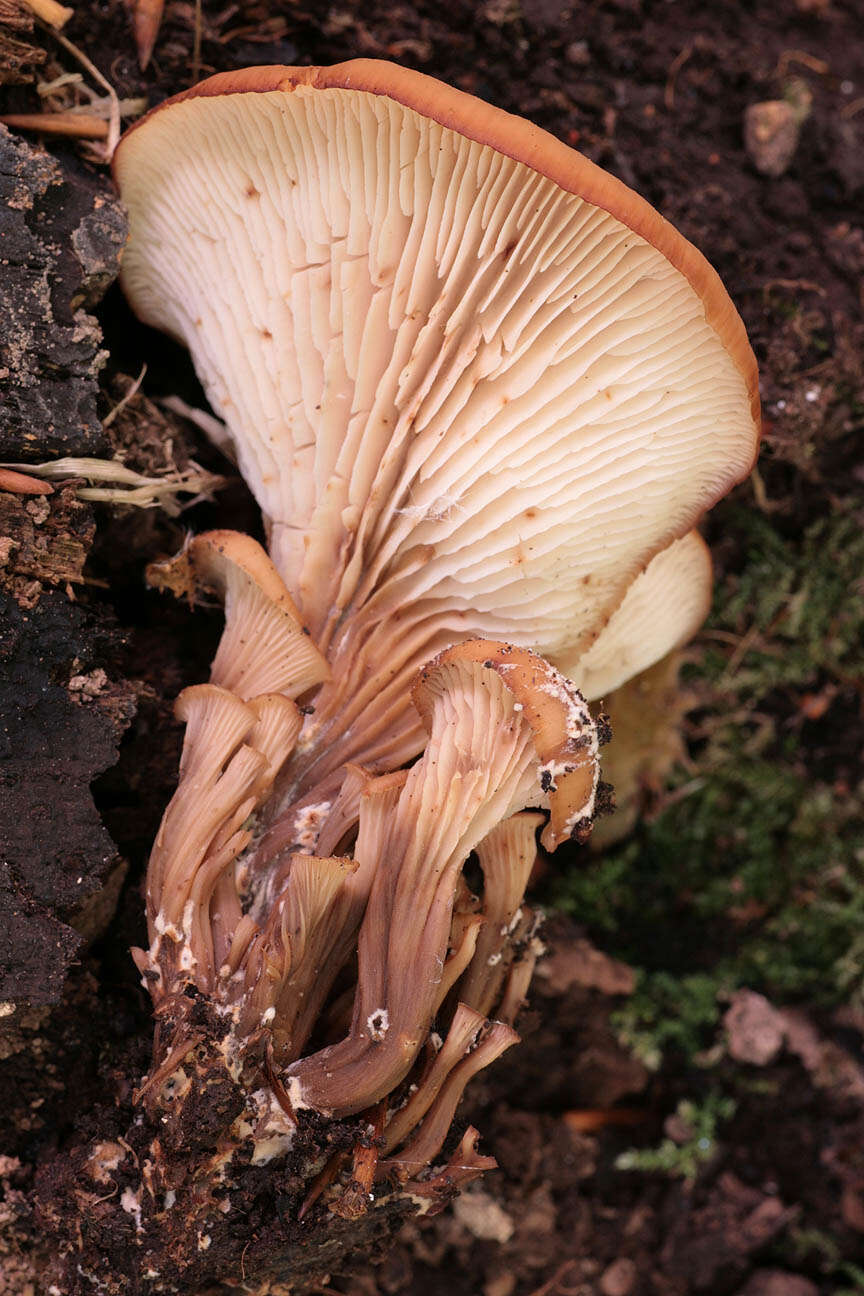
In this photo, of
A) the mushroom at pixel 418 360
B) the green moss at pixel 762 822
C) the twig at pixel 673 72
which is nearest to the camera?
the mushroom at pixel 418 360

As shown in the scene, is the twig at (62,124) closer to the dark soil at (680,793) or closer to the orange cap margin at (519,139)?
the dark soil at (680,793)

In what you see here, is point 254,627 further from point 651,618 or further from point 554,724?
point 651,618

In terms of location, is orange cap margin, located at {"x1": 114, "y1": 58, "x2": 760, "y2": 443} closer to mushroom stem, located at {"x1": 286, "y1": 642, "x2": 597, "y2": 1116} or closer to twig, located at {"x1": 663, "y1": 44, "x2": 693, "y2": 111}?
mushroom stem, located at {"x1": 286, "y1": 642, "x2": 597, "y2": 1116}

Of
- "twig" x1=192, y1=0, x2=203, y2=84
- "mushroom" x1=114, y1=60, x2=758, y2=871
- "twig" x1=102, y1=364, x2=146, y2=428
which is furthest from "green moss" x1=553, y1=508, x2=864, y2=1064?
"twig" x1=192, y1=0, x2=203, y2=84

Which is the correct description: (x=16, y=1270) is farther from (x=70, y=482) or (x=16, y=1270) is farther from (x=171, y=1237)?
(x=70, y=482)

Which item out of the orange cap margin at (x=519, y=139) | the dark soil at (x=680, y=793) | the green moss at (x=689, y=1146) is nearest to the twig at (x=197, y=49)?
the dark soil at (x=680, y=793)

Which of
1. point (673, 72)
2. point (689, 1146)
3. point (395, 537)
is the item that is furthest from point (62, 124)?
point (689, 1146)
